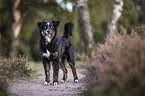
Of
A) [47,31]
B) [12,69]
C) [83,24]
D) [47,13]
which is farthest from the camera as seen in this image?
[47,13]

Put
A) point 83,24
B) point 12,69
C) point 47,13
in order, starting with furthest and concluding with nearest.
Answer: point 47,13 → point 83,24 → point 12,69

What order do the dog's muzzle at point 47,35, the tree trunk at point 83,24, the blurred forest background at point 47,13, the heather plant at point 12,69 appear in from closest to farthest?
the dog's muzzle at point 47,35 → the heather plant at point 12,69 → the tree trunk at point 83,24 → the blurred forest background at point 47,13

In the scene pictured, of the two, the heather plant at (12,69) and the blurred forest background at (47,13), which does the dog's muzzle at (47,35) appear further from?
the blurred forest background at (47,13)

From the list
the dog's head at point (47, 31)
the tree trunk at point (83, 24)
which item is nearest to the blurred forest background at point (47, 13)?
the tree trunk at point (83, 24)

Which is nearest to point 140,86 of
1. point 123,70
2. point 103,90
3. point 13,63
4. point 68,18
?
point 123,70

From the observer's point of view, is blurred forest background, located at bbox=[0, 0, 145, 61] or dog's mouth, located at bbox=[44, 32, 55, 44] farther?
blurred forest background, located at bbox=[0, 0, 145, 61]

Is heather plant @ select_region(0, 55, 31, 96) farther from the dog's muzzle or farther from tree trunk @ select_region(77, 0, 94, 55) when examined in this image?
tree trunk @ select_region(77, 0, 94, 55)

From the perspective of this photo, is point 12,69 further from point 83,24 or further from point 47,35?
point 83,24

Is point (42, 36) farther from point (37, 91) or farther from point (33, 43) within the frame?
point (33, 43)

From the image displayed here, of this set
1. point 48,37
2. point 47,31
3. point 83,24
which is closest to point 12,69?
point 48,37

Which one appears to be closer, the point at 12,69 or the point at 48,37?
the point at 48,37

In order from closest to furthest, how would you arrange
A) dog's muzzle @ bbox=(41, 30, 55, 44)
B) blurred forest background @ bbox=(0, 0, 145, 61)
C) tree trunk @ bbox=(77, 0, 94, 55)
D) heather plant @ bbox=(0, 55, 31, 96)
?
dog's muzzle @ bbox=(41, 30, 55, 44), heather plant @ bbox=(0, 55, 31, 96), tree trunk @ bbox=(77, 0, 94, 55), blurred forest background @ bbox=(0, 0, 145, 61)

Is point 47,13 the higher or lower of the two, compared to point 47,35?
higher

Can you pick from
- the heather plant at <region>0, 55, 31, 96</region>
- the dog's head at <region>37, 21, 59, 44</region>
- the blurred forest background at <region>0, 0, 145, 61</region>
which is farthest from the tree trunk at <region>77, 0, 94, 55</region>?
the dog's head at <region>37, 21, 59, 44</region>
